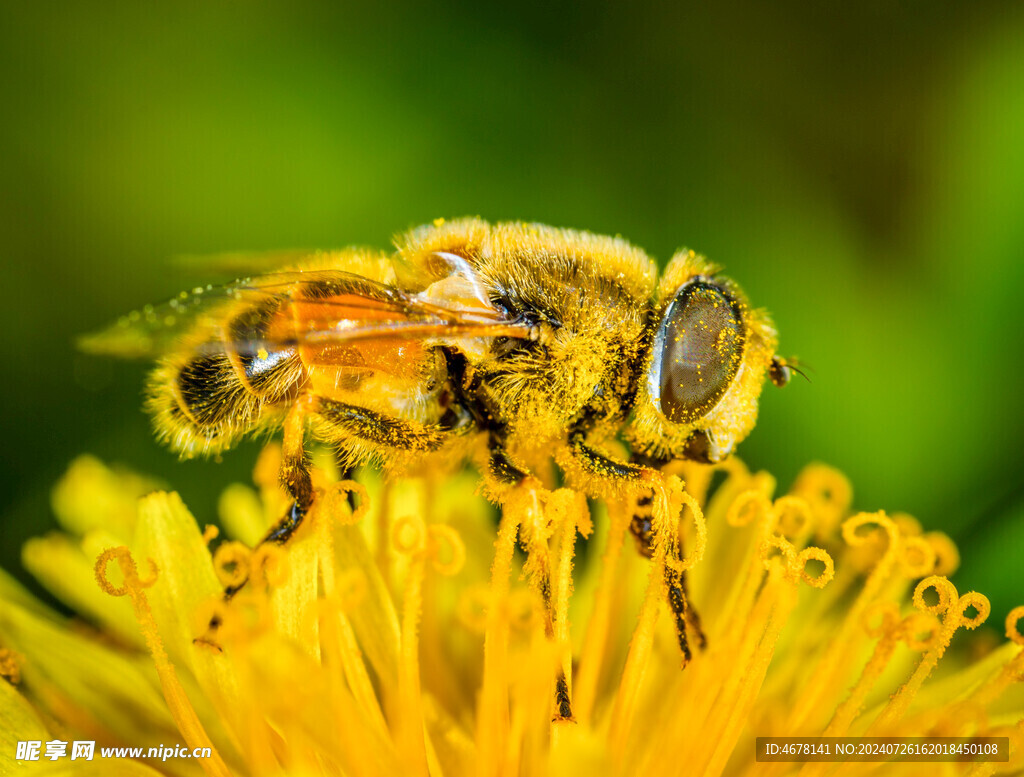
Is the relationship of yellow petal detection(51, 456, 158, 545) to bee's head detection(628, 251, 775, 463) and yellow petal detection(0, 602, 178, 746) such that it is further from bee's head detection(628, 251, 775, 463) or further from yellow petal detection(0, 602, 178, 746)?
bee's head detection(628, 251, 775, 463)

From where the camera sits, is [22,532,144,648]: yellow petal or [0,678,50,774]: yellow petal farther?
[22,532,144,648]: yellow petal

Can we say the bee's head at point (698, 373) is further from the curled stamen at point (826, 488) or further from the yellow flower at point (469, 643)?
the curled stamen at point (826, 488)

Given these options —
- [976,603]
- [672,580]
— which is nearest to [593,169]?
[672,580]

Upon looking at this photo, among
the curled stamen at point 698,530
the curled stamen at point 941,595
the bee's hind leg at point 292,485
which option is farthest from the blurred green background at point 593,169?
the curled stamen at point 698,530

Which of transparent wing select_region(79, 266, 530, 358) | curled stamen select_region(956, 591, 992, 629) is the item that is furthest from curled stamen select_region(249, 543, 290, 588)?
curled stamen select_region(956, 591, 992, 629)

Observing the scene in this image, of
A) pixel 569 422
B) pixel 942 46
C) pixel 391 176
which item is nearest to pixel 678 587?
pixel 569 422

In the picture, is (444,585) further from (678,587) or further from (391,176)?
(391,176)
